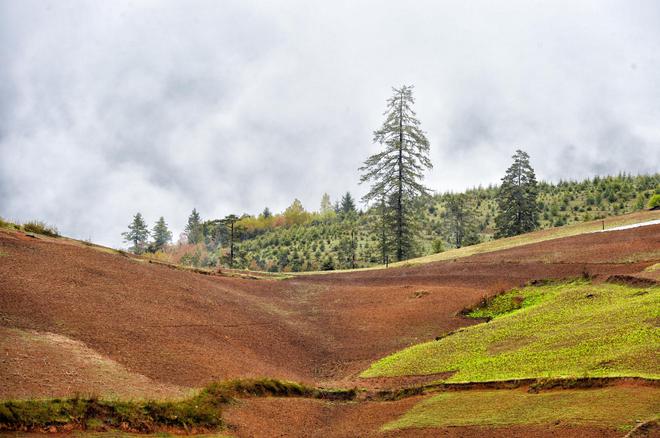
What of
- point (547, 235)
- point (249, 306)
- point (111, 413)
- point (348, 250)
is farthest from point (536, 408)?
point (348, 250)

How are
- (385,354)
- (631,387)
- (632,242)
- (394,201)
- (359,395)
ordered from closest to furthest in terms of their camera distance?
(631,387), (359,395), (385,354), (632,242), (394,201)

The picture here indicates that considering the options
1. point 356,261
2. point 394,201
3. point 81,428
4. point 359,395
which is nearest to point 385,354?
point 359,395

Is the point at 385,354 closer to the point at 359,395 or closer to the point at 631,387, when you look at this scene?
the point at 359,395

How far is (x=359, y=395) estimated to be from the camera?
17438 mm

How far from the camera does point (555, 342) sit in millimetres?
17141

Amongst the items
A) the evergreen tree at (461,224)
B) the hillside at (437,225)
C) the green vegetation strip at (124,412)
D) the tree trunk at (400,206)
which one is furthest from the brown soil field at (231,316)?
the evergreen tree at (461,224)

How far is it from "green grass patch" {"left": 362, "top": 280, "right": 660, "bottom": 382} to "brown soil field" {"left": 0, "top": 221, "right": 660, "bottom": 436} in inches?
63.6

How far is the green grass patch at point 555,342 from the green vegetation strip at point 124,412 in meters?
6.36

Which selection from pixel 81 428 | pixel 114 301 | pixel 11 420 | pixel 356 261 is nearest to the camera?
pixel 11 420

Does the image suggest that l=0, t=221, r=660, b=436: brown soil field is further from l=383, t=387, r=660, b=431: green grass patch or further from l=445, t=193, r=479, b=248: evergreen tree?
l=445, t=193, r=479, b=248: evergreen tree

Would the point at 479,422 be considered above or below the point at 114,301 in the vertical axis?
below

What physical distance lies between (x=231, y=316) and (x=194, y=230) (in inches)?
5421

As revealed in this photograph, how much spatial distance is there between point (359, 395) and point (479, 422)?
17.0ft

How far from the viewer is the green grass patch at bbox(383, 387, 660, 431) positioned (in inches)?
445
